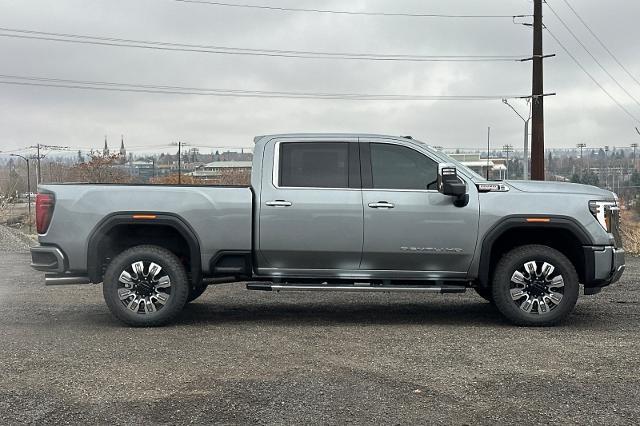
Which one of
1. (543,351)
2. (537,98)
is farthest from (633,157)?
(543,351)

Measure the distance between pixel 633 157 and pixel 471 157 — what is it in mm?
54162

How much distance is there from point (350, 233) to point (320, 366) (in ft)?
6.35

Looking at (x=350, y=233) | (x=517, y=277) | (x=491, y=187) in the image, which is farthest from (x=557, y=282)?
(x=350, y=233)

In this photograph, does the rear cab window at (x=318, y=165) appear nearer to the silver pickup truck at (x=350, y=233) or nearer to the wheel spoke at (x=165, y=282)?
the silver pickup truck at (x=350, y=233)

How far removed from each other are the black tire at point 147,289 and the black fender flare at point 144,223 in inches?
8.7

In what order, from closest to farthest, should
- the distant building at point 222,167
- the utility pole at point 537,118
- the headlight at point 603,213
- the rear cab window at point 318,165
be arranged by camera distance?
the headlight at point 603,213 < the rear cab window at point 318,165 < the distant building at point 222,167 < the utility pole at point 537,118

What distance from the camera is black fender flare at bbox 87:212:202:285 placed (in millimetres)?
7383

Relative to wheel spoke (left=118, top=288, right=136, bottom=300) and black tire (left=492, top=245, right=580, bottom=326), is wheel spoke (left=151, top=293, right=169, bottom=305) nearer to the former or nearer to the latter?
wheel spoke (left=118, top=288, right=136, bottom=300)

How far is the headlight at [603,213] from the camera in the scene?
7332 mm

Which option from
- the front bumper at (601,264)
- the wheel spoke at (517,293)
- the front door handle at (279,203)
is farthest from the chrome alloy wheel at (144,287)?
the front bumper at (601,264)

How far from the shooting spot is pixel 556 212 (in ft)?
23.8

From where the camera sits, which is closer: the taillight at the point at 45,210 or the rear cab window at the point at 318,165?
the taillight at the point at 45,210

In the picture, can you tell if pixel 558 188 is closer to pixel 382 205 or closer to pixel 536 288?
pixel 536 288

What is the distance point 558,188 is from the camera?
24.6 ft
